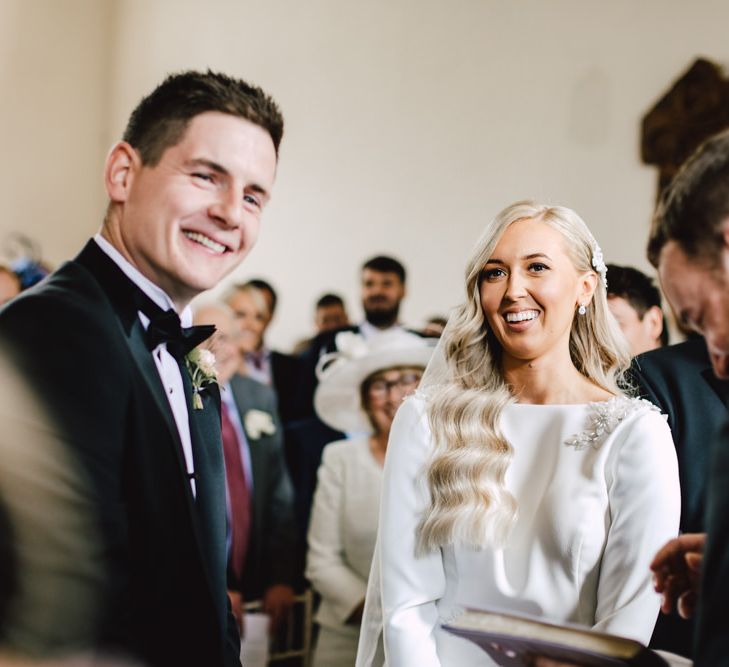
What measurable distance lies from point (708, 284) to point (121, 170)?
106 cm

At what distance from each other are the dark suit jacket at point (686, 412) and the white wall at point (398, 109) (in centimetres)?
334

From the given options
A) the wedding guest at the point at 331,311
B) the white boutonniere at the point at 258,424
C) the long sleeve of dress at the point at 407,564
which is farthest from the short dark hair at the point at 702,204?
the wedding guest at the point at 331,311

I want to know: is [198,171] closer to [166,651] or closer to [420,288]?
[166,651]

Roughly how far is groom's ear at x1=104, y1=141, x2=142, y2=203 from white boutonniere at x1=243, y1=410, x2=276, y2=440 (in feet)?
9.16

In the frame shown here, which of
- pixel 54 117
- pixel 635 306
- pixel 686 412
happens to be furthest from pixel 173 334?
pixel 54 117

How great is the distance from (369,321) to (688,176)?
15.3 ft

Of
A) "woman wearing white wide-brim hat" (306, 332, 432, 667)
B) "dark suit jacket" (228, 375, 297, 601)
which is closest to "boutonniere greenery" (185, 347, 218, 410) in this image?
"woman wearing white wide-brim hat" (306, 332, 432, 667)

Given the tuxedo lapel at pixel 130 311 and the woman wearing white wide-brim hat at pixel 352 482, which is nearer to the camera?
the tuxedo lapel at pixel 130 311

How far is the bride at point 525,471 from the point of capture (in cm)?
210

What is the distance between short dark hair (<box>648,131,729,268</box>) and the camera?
4.28ft

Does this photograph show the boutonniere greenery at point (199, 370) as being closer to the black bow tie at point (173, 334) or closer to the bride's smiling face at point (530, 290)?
the black bow tie at point (173, 334)

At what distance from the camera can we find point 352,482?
3859 mm

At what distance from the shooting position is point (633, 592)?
2021 mm

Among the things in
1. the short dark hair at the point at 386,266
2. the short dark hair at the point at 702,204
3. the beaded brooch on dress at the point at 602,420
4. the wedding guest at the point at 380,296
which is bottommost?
the beaded brooch on dress at the point at 602,420
